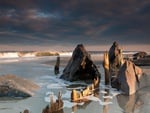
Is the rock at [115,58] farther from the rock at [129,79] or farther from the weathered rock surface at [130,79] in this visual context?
the rock at [129,79]

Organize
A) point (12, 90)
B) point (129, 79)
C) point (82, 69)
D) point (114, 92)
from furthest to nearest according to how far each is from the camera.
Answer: point (82, 69) < point (129, 79) < point (114, 92) < point (12, 90)

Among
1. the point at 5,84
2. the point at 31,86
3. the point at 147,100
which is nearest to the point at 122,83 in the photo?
the point at 147,100

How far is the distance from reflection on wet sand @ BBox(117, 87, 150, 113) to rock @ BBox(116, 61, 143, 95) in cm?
58

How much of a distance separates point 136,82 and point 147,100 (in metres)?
4.43

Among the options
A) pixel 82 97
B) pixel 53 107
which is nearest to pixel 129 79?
pixel 82 97

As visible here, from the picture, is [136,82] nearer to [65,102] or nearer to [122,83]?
[122,83]

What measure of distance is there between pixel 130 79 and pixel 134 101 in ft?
13.2

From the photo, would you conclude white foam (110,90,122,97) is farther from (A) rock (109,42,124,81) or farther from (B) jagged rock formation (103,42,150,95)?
(A) rock (109,42,124,81)

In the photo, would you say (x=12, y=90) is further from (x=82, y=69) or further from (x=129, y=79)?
(x=82, y=69)

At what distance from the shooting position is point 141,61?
51.0 metres

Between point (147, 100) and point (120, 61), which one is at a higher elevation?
point (120, 61)

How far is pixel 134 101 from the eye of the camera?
19375 mm

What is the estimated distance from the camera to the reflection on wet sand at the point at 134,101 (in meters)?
17.1

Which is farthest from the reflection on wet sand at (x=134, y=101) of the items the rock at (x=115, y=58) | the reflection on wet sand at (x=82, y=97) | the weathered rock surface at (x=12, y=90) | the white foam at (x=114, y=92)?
the rock at (x=115, y=58)
